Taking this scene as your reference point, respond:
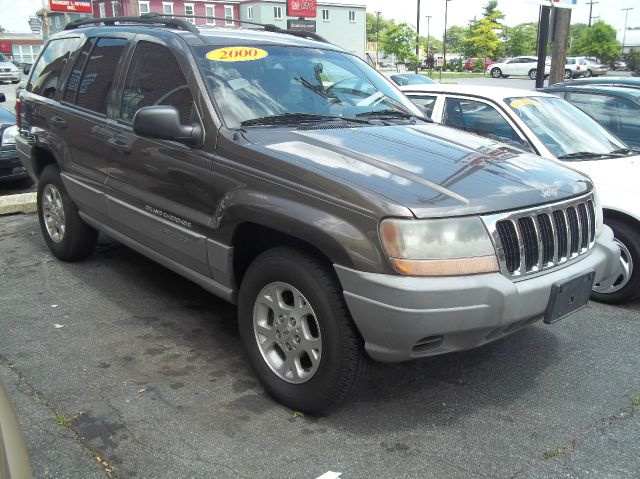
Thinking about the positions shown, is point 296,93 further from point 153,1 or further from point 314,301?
point 153,1

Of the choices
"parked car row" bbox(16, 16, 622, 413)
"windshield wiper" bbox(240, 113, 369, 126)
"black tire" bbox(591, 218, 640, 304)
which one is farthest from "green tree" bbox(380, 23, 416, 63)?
"windshield wiper" bbox(240, 113, 369, 126)

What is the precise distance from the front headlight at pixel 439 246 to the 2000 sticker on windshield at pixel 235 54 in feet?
5.51

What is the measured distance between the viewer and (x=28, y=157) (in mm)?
5570

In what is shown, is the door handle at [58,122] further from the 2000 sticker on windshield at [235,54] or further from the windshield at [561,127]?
the windshield at [561,127]

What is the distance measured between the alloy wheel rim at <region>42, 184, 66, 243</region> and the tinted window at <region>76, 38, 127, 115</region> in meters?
0.91

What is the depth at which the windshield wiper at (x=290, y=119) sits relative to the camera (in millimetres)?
3494

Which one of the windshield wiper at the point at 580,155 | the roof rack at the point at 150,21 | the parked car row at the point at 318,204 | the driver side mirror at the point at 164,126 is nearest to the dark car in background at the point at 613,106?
the windshield wiper at the point at 580,155

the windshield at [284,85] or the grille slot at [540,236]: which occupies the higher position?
the windshield at [284,85]

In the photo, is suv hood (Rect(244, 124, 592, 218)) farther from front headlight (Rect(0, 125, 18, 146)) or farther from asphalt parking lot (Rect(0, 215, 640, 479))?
front headlight (Rect(0, 125, 18, 146))

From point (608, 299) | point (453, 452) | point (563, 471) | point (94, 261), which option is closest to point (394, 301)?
point (453, 452)

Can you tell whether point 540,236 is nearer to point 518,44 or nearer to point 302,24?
point 302,24

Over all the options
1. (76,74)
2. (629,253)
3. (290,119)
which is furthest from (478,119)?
(76,74)

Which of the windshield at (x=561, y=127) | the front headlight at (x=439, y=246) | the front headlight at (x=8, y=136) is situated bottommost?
the front headlight at (x=8, y=136)

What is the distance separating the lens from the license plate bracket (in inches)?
114
